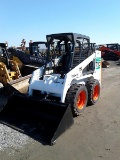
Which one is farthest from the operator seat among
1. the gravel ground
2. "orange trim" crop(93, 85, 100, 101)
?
the gravel ground

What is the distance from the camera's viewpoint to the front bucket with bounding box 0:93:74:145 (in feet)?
14.6

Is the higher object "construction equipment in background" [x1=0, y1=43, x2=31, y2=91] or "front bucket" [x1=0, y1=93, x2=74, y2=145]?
"construction equipment in background" [x1=0, y1=43, x2=31, y2=91]

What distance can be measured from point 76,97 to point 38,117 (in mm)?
1051

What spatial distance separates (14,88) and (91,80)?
2.40m

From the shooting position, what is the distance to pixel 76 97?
17.5ft

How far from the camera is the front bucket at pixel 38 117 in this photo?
4461 mm

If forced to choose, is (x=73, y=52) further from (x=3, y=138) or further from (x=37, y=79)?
(x=3, y=138)

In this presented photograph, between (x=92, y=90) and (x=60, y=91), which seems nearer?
(x=60, y=91)

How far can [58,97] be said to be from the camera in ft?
17.7

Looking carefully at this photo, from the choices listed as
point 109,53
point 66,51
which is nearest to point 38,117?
point 66,51

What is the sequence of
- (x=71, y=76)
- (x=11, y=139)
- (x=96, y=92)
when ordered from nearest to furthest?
(x=11, y=139), (x=71, y=76), (x=96, y=92)

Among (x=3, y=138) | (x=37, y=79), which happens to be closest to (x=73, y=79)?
(x=37, y=79)

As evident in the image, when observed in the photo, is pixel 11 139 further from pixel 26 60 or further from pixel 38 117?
pixel 26 60

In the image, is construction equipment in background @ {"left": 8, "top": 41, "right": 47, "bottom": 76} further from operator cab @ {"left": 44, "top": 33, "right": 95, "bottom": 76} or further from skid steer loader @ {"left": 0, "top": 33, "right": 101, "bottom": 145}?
operator cab @ {"left": 44, "top": 33, "right": 95, "bottom": 76}
